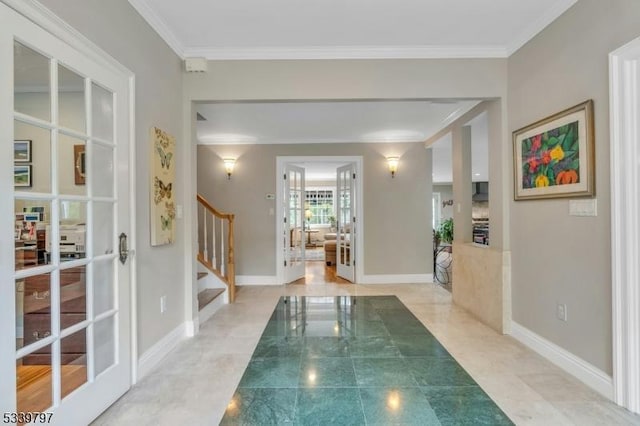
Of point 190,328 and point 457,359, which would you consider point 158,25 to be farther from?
point 457,359

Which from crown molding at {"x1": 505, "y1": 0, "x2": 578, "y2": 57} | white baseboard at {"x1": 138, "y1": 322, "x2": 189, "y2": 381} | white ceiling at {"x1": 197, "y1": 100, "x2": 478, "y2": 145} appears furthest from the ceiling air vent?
crown molding at {"x1": 505, "y1": 0, "x2": 578, "y2": 57}

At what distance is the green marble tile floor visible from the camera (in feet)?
5.97

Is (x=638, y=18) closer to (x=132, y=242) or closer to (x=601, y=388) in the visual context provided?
(x=601, y=388)

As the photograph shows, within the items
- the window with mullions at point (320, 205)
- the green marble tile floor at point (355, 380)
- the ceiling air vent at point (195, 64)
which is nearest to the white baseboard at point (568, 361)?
the green marble tile floor at point (355, 380)

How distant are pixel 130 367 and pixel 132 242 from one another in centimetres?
83

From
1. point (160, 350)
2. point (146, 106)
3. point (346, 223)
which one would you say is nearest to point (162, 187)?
point (146, 106)

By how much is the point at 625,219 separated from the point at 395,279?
3.71 meters

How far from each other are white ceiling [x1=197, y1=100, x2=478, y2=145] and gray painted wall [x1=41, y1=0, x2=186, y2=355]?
753 millimetres

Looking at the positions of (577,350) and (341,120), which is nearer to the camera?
(577,350)

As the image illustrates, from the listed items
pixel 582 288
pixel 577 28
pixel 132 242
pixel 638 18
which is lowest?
pixel 582 288

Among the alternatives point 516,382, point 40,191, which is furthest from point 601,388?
point 40,191

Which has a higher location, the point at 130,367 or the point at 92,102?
the point at 92,102

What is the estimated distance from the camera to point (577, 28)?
2.18 meters

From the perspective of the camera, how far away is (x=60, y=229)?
1595 mm
